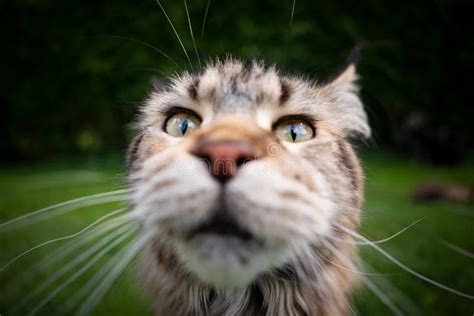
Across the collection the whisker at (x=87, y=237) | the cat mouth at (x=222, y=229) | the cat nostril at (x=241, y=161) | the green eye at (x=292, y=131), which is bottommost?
the whisker at (x=87, y=237)

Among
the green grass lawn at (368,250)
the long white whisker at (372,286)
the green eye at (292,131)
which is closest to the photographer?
the long white whisker at (372,286)

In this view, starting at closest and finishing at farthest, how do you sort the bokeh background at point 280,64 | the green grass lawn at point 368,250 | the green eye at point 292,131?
the green eye at point 292,131 → the green grass lawn at point 368,250 → the bokeh background at point 280,64

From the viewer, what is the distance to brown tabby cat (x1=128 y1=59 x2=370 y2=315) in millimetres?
826

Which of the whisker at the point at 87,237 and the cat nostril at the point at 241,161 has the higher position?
the cat nostril at the point at 241,161

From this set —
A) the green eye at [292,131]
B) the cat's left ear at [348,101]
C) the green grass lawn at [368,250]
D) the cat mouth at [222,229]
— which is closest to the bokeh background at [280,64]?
the green grass lawn at [368,250]

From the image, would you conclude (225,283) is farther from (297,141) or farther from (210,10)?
(210,10)

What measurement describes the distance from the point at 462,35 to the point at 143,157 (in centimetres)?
164

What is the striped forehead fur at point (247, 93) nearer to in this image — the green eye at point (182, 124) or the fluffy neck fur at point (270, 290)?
the green eye at point (182, 124)

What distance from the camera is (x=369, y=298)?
6.50 feet

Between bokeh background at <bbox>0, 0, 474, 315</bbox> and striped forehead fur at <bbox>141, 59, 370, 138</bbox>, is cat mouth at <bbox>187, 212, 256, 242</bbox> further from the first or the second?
bokeh background at <bbox>0, 0, 474, 315</bbox>

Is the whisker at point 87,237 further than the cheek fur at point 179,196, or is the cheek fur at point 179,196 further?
the whisker at point 87,237

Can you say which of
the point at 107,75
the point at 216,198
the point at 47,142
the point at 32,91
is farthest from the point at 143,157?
the point at 47,142

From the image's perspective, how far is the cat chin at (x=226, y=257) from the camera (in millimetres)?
852

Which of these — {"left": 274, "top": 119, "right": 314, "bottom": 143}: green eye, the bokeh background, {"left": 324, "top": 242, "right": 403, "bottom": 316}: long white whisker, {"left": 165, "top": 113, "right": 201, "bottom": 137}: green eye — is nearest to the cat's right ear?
the bokeh background
